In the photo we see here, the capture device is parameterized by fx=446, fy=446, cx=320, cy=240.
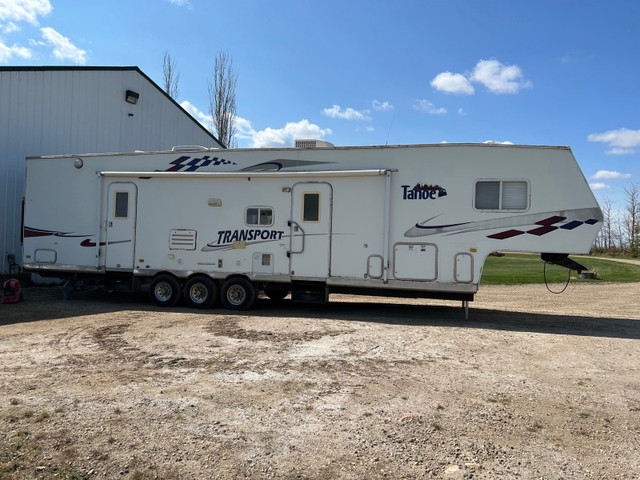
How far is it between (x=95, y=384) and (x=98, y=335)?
265 cm

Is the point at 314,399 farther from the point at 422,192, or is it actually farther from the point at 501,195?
the point at 501,195

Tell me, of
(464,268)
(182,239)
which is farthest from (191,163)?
(464,268)

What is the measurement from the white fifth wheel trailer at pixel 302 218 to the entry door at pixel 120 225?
0.08ft

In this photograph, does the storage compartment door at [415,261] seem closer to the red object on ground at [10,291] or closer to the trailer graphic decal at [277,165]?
the trailer graphic decal at [277,165]

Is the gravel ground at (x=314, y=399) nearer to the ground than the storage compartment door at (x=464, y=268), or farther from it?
nearer to the ground

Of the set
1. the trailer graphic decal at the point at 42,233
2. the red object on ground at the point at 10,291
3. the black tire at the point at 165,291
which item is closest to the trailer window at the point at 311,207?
the black tire at the point at 165,291

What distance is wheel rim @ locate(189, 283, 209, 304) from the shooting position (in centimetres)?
1002

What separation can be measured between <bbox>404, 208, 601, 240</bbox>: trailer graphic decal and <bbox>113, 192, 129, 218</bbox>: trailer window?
6415 millimetres

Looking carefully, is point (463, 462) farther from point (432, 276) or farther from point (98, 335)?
point (98, 335)

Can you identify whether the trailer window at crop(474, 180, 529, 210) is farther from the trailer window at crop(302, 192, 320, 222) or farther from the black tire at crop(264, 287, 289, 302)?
the black tire at crop(264, 287, 289, 302)

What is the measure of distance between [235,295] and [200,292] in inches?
33.4

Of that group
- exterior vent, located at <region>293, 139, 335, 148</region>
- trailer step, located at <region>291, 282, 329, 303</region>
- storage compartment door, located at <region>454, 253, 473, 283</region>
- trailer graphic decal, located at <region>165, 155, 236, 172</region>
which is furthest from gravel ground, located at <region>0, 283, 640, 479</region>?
exterior vent, located at <region>293, 139, 335, 148</region>

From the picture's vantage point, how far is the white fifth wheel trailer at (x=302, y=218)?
842 cm

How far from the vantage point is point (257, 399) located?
4582mm
